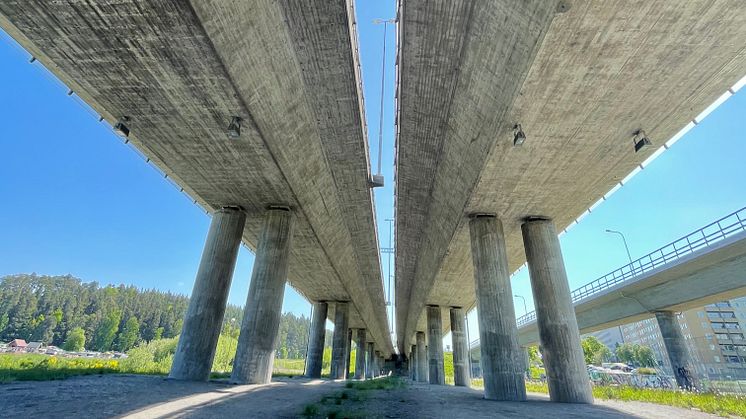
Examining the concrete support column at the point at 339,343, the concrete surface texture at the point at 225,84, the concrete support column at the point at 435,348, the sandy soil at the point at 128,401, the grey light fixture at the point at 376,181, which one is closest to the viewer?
the sandy soil at the point at 128,401

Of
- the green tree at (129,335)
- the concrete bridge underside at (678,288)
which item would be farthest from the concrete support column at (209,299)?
the green tree at (129,335)

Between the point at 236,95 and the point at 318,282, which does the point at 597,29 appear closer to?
the point at 236,95

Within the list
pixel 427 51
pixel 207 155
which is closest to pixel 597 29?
pixel 427 51

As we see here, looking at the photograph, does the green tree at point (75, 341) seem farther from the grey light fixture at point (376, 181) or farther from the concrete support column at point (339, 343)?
the grey light fixture at point (376, 181)

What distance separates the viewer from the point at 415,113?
15031 millimetres

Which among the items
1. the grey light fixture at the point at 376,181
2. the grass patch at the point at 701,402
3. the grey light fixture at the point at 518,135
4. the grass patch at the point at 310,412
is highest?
the grey light fixture at the point at 376,181

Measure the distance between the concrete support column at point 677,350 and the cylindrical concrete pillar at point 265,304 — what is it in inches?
1083

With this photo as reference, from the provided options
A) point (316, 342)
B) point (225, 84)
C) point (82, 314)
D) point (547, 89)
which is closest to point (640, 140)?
point (547, 89)

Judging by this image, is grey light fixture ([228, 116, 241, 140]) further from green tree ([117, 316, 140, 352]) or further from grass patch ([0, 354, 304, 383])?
green tree ([117, 316, 140, 352])

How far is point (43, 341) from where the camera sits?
4724 inches

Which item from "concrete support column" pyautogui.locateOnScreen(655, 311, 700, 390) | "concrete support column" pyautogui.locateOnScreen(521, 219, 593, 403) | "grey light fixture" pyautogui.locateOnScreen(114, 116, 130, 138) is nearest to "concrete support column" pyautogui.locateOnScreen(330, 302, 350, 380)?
"concrete support column" pyautogui.locateOnScreen(521, 219, 593, 403)

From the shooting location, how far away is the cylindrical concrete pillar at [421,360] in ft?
185

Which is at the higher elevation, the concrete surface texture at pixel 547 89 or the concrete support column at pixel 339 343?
the concrete surface texture at pixel 547 89

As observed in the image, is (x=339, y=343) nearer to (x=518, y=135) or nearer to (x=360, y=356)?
(x=360, y=356)
